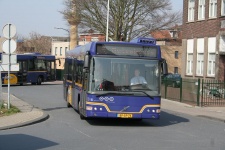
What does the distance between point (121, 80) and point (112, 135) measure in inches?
83.2

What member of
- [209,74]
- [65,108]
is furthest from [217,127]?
[209,74]

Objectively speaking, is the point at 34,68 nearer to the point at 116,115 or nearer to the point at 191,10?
the point at 191,10

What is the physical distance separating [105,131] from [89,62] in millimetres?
2172

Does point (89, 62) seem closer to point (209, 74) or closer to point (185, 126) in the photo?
point (185, 126)

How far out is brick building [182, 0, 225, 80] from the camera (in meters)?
32.3

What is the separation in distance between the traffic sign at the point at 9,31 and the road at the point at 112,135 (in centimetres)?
352

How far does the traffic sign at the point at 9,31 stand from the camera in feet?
55.7

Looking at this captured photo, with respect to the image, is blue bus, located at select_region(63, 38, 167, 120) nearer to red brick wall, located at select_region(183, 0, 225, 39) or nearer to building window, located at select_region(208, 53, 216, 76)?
red brick wall, located at select_region(183, 0, 225, 39)

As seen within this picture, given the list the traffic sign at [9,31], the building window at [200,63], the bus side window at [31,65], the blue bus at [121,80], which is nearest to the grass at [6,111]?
the traffic sign at [9,31]

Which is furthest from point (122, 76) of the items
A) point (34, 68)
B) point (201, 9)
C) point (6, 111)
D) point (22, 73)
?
point (34, 68)

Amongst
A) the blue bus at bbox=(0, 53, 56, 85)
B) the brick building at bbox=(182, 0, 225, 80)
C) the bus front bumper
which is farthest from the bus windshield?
the blue bus at bbox=(0, 53, 56, 85)

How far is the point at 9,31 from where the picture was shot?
17.1 meters

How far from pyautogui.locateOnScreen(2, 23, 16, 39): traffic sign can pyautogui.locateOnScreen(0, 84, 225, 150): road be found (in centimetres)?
352

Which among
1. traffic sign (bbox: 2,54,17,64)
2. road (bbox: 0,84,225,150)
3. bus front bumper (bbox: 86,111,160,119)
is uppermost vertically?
traffic sign (bbox: 2,54,17,64)
